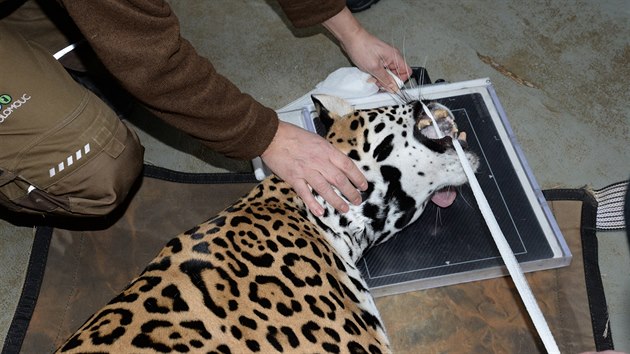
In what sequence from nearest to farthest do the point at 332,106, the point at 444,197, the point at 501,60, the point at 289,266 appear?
1. the point at 289,266
2. the point at 332,106
3. the point at 444,197
4. the point at 501,60

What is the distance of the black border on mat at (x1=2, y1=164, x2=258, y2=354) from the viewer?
2.09 m

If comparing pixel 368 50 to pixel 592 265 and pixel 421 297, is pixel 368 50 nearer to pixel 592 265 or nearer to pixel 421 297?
pixel 421 297

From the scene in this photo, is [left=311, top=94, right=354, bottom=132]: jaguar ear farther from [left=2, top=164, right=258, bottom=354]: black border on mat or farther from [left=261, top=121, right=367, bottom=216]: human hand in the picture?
[left=2, top=164, right=258, bottom=354]: black border on mat

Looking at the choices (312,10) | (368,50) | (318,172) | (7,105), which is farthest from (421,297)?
(7,105)

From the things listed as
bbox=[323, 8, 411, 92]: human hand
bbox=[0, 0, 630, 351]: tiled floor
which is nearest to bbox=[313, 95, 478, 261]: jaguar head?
bbox=[323, 8, 411, 92]: human hand

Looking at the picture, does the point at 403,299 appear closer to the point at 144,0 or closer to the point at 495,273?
the point at 495,273

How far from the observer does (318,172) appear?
5.94 ft

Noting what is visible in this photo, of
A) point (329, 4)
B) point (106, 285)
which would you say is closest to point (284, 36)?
point (329, 4)

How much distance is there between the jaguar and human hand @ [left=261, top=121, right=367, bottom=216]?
34 mm

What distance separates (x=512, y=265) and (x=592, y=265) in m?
0.59

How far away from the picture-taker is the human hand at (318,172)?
1.81 m

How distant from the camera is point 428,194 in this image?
Answer: 194cm

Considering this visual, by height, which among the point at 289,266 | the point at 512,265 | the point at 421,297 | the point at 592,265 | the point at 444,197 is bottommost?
the point at 592,265

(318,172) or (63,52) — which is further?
(63,52)
